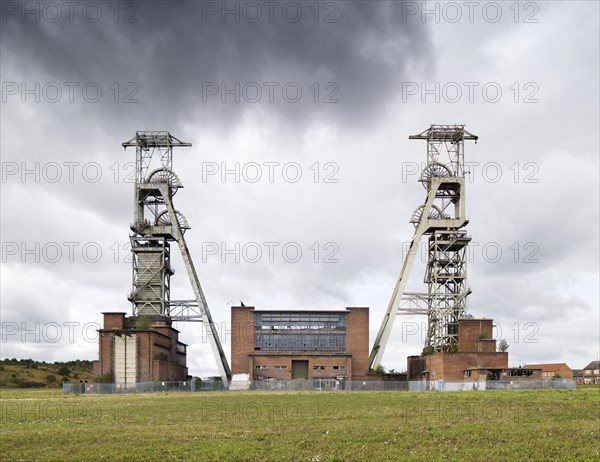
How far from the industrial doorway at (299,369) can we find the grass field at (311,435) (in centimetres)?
5482

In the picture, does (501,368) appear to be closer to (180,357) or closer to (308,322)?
(308,322)

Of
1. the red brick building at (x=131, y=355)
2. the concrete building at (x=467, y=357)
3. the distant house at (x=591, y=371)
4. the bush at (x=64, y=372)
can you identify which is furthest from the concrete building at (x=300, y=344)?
the distant house at (x=591, y=371)

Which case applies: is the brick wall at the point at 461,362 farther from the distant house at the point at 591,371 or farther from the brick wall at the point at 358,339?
the distant house at the point at 591,371

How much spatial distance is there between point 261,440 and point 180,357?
76.9 metres

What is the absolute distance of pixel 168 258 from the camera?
3787 inches

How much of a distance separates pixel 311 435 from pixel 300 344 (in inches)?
2705

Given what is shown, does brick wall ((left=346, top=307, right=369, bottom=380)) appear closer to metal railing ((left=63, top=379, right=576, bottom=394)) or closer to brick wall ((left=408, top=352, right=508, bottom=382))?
metal railing ((left=63, top=379, right=576, bottom=394))

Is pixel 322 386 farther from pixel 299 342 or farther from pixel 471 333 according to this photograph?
pixel 471 333

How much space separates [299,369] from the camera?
92.5 meters

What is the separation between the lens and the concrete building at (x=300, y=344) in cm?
9162

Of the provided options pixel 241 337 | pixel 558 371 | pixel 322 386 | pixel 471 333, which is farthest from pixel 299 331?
pixel 558 371

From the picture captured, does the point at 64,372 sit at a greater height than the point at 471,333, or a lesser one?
lesser

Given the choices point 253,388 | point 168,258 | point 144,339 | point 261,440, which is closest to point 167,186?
point 168,258

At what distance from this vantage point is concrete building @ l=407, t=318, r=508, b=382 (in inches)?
3214
